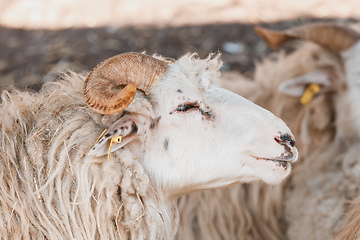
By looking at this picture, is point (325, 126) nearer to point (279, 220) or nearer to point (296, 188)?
point (296, 188)

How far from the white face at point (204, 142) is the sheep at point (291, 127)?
1001 millimetres

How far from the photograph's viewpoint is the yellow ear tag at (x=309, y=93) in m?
3.31

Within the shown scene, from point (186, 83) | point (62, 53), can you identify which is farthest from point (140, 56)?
point (62, 53)

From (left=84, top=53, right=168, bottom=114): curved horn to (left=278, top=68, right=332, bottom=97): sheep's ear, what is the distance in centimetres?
147

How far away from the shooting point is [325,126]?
11.1ft

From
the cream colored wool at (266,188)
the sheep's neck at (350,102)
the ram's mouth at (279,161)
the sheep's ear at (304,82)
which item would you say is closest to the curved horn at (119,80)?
the ram's mouth at (279,161)

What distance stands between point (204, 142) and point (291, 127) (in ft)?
5.11

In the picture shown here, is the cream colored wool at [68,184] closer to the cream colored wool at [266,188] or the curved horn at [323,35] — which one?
the cream colored wool at [266,188]

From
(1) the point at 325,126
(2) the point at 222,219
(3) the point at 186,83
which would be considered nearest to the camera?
(3) the point at 186,83

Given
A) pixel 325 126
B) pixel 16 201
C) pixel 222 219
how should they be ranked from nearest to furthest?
pixel 16 201 < pixel 222 219 < pixel 325 126

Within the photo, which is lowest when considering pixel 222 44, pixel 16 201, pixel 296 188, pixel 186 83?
pixel 296 188

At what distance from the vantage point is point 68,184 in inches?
76.7

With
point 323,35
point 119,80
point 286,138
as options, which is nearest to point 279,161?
point 286,138

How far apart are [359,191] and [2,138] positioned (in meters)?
Answer: 2.01
